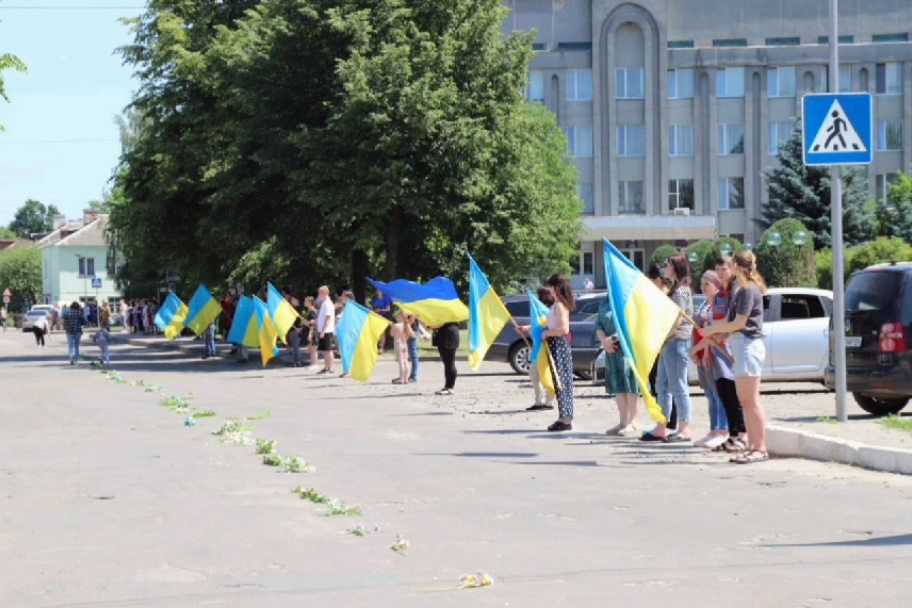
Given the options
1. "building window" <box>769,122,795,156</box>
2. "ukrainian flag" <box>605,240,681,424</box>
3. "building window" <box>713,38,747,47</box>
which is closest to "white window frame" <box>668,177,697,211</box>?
"building window" <box>769,122,795,156</box>

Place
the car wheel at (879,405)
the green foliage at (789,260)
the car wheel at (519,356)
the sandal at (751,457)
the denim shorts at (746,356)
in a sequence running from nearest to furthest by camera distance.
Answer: the denim shorts at (746,356) < the sandal at (751,457) < the car wheel at (879,405) < the car wheel at (519,356) < the green foliage at (789,260)

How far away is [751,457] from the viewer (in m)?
13.0

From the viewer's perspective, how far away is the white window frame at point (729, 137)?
74062 mm

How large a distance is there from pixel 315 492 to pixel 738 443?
4.88m

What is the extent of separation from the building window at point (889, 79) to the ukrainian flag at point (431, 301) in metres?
54.2

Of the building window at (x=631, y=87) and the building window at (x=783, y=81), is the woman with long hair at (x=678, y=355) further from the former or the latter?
the building window at (x=783, y=81)

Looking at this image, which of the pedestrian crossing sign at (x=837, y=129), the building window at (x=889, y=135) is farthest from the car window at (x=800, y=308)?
the building window at (x=889, y=135)

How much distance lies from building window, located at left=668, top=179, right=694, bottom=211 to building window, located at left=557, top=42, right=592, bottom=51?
8.54 meters

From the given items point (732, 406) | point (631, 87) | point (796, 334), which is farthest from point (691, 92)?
point (732, 406)

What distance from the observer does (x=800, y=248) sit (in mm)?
48250

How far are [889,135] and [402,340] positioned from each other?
178 feet

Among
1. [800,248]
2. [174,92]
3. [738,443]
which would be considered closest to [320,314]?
[174,92]

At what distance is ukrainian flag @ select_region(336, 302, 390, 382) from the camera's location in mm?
25938

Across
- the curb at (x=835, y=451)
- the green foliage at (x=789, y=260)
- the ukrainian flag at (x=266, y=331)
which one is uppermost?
the green foliage at (x=789, y=260)
